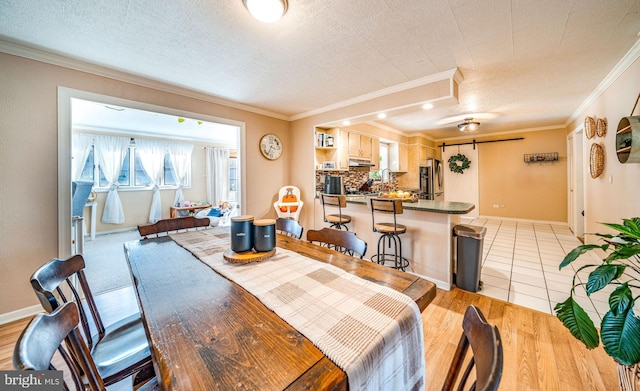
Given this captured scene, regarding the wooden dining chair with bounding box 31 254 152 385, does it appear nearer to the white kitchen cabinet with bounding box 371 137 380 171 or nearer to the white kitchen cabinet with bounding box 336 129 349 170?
the white kitchen cabinet with bounding box 336 129 349 170

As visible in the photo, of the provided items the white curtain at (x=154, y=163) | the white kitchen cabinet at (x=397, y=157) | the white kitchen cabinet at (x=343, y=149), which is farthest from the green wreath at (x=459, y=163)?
the white curtain at (x=154, y=163)

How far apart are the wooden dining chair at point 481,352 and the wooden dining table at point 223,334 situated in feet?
0.77

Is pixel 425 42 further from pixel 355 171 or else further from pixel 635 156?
pixel 355 171

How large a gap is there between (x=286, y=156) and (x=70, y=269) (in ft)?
11.1

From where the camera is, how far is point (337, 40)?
6.56 ft

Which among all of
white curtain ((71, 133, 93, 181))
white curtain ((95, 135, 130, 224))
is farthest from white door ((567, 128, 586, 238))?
white curtain ((71, 133, 93, 181))

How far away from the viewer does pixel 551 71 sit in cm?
271

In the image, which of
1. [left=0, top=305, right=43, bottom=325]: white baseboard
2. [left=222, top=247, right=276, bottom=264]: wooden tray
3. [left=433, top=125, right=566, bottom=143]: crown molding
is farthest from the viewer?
[left=433, top=125, right=566, bottom=143]: crown molding

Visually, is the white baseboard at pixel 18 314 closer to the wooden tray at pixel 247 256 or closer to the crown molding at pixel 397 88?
the wooden tray at pixel 247 256

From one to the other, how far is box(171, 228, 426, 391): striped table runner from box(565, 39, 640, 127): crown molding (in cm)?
344

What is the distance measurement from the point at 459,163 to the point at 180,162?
805cm

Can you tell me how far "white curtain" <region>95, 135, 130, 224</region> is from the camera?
17.6 ft

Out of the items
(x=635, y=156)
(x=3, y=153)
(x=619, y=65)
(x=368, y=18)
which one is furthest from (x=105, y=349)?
(x=619, y=65)

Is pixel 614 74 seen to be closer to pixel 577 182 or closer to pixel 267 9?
pixel 577 182
